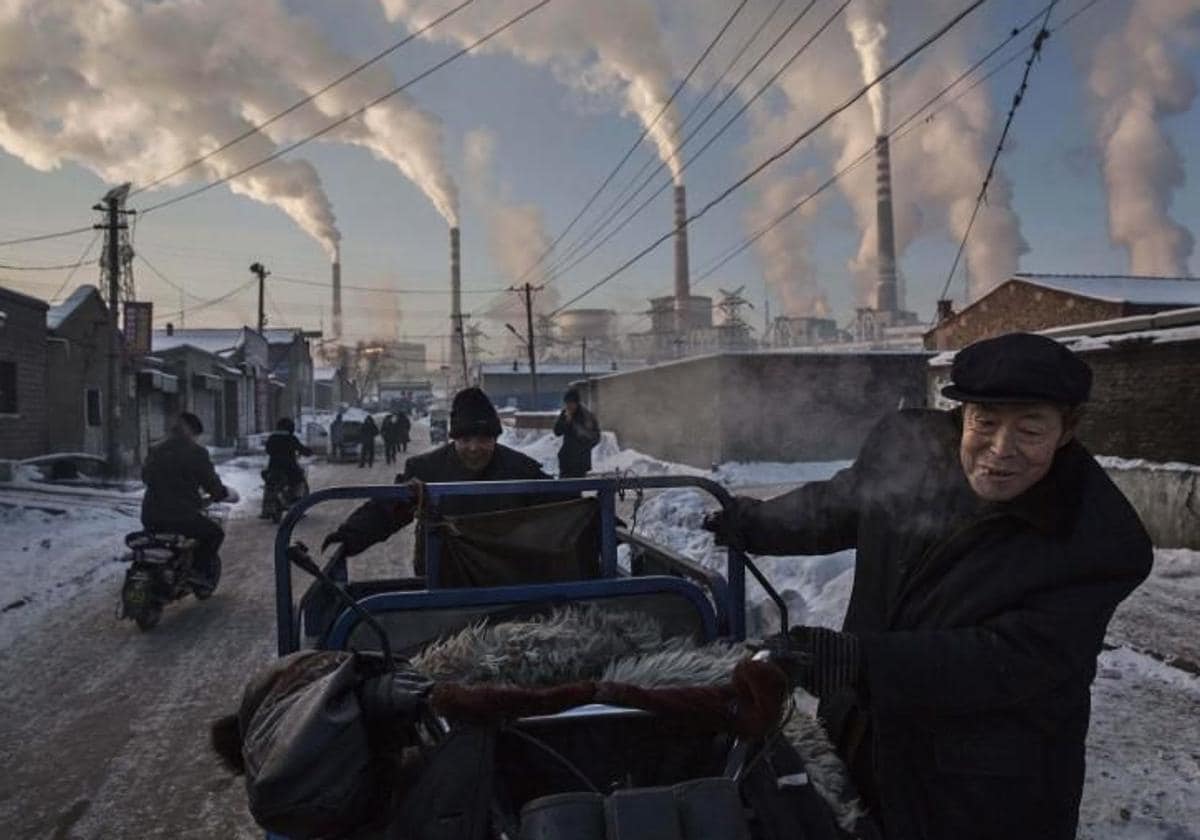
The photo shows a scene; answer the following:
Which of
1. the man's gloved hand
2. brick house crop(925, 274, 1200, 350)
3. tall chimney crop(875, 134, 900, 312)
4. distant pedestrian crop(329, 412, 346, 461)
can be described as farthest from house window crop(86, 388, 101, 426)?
tall chimney crop(875, 134, 900, 312)

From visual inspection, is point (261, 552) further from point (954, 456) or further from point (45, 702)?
point (954, 456)

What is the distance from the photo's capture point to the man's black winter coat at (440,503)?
392 centimetres

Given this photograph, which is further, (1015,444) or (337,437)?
(337,437)

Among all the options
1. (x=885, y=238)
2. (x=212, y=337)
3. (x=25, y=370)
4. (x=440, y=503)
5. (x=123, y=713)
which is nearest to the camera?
(x=440, y=503)

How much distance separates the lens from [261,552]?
427 inches

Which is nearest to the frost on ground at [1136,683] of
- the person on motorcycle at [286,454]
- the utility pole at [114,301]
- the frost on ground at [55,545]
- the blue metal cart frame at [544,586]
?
the blue metal cart frame at [544,586]

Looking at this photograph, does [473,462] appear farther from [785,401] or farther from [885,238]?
[885,238]

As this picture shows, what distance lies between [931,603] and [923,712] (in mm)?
248

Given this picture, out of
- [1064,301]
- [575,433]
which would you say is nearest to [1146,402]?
[575,433]

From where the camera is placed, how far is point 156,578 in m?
7.15

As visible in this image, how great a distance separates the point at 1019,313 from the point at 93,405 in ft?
92.5

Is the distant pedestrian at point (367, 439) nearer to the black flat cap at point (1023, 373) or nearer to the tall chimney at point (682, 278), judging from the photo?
the black flat cap at point (1023, 373)

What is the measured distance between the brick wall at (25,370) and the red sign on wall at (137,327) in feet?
7.22

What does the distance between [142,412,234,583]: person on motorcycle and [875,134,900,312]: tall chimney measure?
5380 centimetres
